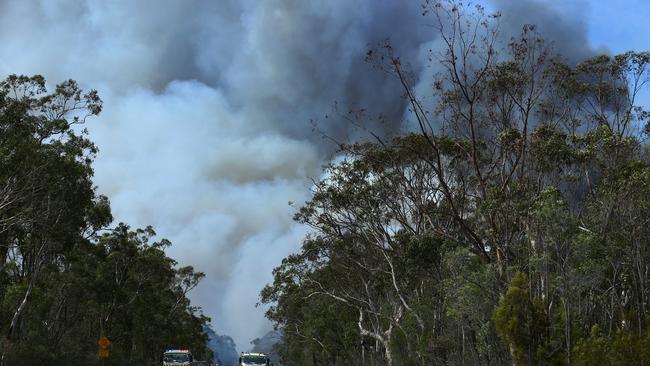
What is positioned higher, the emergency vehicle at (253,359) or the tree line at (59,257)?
the tree line at (59,257)

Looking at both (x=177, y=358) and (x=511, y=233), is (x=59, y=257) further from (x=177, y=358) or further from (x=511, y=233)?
(x=511, y=233)

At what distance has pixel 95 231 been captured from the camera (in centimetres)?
3819

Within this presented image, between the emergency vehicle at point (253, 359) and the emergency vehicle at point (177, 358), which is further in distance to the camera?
the emergency vehicle at point (177, 358)

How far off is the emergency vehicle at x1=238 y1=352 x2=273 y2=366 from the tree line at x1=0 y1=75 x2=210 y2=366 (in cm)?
1025

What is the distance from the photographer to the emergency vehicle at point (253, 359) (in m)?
38.0

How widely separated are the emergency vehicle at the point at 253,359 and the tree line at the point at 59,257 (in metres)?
10.3

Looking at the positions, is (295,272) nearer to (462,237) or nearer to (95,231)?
(95,231)

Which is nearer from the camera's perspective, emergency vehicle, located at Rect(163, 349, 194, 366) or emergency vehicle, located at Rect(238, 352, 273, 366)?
emergency vehicle, located at Rect(238, 352, 273, 366)

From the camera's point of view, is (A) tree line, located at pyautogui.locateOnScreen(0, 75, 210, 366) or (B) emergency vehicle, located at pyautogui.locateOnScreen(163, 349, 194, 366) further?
(B) emergency vehicle, located at pyautogui.locateOnScreen(163, 349, 194, 366)

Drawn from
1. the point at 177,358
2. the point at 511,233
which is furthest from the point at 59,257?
the point at 511,233

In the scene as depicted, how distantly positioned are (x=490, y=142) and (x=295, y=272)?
2485 centimetres

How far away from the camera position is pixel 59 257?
4103 cm

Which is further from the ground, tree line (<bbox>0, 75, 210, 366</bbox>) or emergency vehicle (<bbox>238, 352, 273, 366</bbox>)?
tree line (<bbox>0, 75, 210, 366</bbox>)

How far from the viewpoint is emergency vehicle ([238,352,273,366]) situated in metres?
38.0
